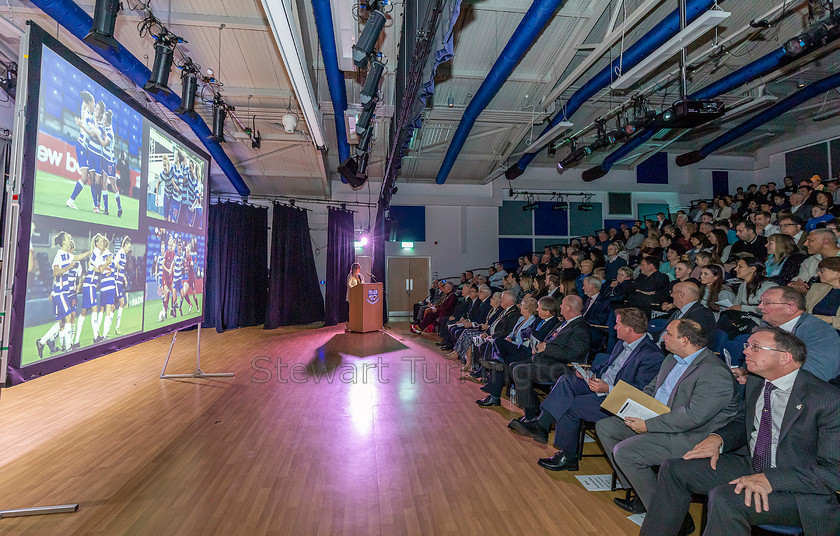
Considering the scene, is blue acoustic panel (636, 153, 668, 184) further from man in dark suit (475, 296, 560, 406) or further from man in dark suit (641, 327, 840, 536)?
man in dark suit (641, 327, 840, 536)

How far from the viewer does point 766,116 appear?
896 cm

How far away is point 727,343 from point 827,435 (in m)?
1.69

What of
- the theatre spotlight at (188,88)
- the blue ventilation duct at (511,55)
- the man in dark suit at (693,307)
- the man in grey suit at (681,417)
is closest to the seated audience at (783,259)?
the man in dark suit at (693,307)

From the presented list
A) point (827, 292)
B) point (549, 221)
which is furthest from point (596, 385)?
point (549, 221)

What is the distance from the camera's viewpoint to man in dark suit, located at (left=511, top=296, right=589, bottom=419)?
3.32 meters

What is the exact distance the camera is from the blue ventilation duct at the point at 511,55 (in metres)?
4.80

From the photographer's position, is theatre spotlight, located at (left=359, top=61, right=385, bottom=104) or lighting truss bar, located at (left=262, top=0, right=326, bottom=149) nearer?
lighting truss bar, located at (left=262, top=0, right=326, bottom=149)

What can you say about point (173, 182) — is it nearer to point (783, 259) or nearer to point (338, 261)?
point (783, 259)

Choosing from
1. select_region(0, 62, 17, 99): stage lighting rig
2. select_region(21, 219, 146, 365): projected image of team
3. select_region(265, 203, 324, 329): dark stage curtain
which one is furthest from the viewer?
select_region(265, 203, 324, 329): dark stage curtain

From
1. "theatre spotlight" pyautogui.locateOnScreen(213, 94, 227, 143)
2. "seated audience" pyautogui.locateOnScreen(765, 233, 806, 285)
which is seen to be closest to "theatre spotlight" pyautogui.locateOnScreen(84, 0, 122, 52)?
"theatre spotlight" pyautogui.locateOnScreen(213, 94, 227, 143)

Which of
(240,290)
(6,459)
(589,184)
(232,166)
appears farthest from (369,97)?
(589,184)

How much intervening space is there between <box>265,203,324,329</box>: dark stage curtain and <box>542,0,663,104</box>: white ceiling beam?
268 inches

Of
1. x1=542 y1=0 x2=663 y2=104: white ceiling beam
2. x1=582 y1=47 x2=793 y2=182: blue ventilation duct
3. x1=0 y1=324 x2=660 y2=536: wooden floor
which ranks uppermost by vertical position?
x1=582 y1=47 x2=793 y2=182: blue ventilation duct

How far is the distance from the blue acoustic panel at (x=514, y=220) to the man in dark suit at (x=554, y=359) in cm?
933
